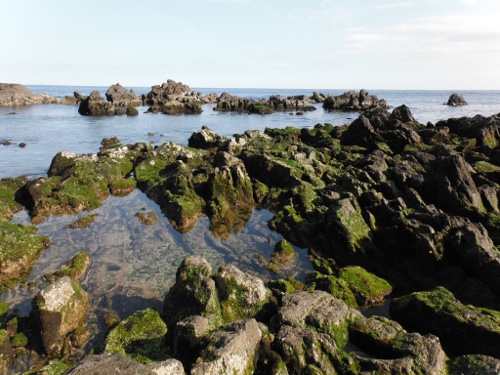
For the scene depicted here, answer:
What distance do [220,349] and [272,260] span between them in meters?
10.1

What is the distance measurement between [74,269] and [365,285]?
15018 millimetres

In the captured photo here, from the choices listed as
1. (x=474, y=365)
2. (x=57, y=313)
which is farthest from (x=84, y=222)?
(x=474, y=365)

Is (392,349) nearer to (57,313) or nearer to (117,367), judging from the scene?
(117,367)

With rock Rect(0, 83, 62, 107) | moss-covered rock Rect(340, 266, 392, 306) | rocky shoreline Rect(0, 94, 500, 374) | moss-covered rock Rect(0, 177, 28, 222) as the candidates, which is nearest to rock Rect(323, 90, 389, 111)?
rocky shoreline Rect(0, 94, 500, 374)

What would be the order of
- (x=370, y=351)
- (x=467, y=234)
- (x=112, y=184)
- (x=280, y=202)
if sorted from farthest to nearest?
(x=112, y=184), (x=280, y=202), (x=467, y=234), (x=370, y=351)

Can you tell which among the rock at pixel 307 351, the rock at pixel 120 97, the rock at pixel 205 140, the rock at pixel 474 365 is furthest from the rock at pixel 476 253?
the rock at pixel 120 97

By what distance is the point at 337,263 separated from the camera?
1902cm

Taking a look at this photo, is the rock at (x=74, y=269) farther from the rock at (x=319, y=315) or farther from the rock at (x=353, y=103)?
the rock at (x=353, y=103)

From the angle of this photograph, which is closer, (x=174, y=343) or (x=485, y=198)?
(x=174, y=343)

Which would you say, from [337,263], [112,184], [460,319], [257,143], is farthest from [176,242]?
[257,143]

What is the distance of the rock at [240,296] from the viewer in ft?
43.4

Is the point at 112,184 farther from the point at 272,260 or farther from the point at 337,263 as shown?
the point at 337,263

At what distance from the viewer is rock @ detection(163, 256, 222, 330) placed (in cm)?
1260

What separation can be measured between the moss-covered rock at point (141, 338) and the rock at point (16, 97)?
147 m
